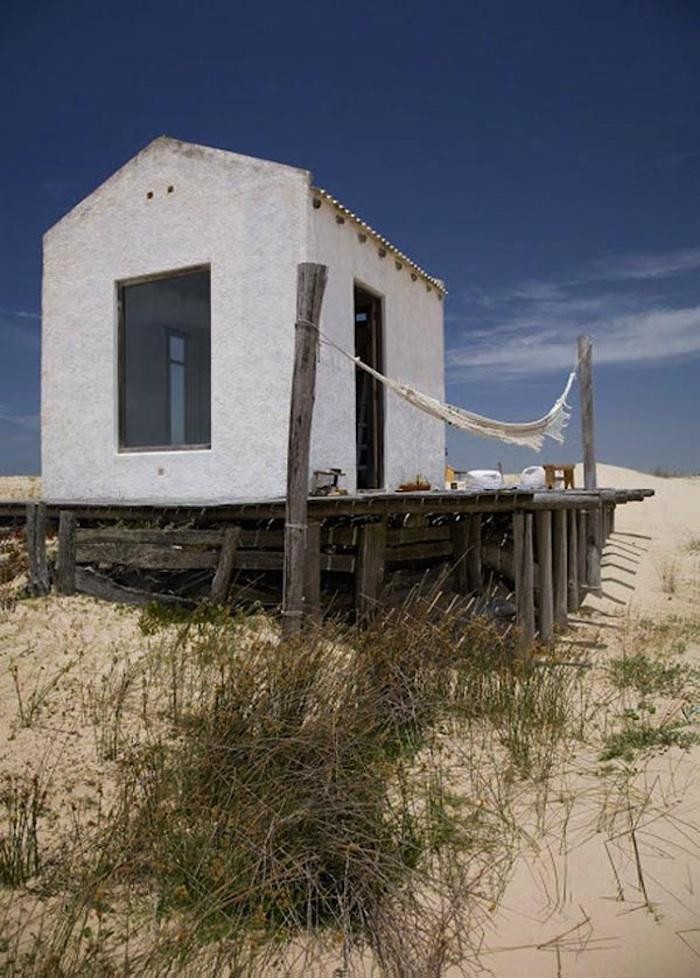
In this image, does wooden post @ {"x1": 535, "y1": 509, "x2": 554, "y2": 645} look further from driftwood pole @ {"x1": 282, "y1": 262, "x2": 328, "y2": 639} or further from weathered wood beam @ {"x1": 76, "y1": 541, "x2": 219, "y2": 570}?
weathered wood beam @ {"x1": 76, "y1": 541, "x2": 219, "y2": 570}

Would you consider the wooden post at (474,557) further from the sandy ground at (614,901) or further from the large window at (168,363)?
the large window at (168,363)

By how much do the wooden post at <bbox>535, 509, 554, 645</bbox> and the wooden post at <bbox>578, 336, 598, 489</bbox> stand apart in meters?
3.52

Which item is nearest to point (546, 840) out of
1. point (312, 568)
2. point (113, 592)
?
point (312, 568)

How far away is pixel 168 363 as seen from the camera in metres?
11.3

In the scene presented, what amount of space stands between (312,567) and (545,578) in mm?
2447

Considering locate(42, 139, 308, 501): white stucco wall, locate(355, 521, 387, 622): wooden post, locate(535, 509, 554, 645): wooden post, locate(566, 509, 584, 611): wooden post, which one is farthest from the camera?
locate(566, 509, 584, 611): wooden post

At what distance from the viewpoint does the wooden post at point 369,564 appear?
669 centimetres

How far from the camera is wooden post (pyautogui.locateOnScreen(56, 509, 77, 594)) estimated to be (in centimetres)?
789

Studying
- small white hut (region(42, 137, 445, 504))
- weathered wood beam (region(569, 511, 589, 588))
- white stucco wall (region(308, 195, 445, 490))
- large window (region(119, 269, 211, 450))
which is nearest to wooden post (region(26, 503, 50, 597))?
small white hut (region(42, 137, 445, 504))

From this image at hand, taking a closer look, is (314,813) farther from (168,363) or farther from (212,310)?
(168,363)

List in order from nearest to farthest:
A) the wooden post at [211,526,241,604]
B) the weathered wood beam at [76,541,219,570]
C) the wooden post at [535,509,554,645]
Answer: the wooden post at [211,526,241,604] < the weathered wood beam at [76,541,219,570] < the wooden post at [535,509,554,645]

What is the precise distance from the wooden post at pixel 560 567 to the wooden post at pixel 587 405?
2541 millimetres

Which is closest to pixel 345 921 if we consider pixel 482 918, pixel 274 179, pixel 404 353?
pixel 482 918

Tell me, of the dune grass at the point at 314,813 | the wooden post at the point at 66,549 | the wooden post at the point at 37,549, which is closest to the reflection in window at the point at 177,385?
the wooden post at the point at 37,549
